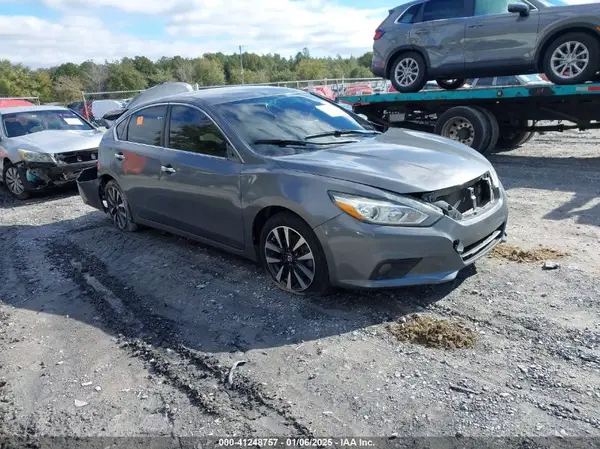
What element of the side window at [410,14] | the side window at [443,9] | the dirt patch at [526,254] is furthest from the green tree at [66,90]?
the dirt patch at [526,254]

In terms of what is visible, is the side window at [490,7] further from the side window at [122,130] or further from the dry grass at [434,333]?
the dry grass at [434,333]

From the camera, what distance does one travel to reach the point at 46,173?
8523 mm

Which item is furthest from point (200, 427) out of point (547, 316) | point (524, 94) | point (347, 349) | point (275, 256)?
point (524, 94)

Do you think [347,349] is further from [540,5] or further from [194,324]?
[540,5]

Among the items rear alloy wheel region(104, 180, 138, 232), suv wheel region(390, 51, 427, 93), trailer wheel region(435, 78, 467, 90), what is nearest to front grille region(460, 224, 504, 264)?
rear alloy wheel region(104, 180, 138, 232)

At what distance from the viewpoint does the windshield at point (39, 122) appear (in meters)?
9.39

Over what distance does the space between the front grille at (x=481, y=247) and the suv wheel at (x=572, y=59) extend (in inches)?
203

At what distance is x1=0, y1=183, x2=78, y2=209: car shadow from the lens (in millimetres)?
8688

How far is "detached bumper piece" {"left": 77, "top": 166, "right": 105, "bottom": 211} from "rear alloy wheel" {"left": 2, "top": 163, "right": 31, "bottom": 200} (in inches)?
104

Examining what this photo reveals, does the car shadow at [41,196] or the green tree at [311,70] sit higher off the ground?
the green tree at [311,70]

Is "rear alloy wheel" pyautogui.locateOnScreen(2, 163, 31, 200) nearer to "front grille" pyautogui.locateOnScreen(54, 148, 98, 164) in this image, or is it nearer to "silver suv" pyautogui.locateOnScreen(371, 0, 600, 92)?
"front grille" pyautogui.locateOnScreen(54, 148, 98, 164)

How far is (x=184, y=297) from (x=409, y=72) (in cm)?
731

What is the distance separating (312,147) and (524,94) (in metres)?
5.70

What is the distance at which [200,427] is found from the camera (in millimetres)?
2637
